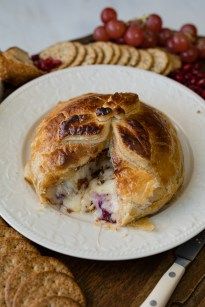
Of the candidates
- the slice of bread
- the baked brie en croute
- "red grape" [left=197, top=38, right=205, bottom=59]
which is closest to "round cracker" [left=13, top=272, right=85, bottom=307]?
the baked brie en croute

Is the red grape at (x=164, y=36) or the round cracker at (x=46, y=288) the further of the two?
the red grape at (x=164, y=36)

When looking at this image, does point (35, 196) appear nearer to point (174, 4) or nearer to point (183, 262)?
point (183, 262)

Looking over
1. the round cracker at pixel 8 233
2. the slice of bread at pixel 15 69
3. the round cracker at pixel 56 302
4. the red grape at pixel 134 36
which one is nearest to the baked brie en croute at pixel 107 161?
the round cracker at pixel 8 233

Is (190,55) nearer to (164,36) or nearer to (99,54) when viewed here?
(164,36)

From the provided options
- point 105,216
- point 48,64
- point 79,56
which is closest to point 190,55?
point 79,56

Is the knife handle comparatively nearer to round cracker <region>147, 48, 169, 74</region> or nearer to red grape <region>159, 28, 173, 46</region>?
round cracker <region>147, 48, 169, 74</region>

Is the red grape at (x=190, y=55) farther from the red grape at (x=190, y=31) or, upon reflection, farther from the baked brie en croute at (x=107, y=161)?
the baked brie en croute at (x=107, y=161)
